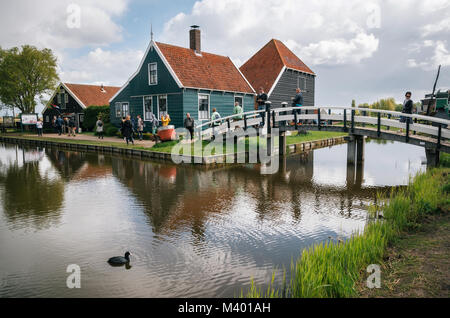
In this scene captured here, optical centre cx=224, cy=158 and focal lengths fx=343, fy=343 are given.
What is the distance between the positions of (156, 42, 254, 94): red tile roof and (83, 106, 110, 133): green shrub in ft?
35.4

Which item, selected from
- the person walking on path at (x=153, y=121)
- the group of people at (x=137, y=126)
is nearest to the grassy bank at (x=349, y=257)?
the group of people at (x=137, y=126)

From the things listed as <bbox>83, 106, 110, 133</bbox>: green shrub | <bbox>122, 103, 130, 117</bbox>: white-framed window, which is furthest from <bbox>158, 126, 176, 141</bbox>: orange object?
<bbox>83, 106, 110, 133</bbox>: green shrub

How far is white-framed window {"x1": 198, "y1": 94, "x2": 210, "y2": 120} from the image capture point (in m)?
24.0

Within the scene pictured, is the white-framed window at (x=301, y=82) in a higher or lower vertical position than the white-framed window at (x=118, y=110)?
higher

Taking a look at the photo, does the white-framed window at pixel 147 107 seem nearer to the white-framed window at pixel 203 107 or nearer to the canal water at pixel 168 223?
the white-framed window at pixel 203 107

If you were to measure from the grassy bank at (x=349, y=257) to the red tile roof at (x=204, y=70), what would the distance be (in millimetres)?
17671

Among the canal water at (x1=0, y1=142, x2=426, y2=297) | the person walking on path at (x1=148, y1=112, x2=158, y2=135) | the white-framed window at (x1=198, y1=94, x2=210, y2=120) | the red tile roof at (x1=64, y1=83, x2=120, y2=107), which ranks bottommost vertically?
the canal water at (x1=0, y1=142, x2=426, y2=297)

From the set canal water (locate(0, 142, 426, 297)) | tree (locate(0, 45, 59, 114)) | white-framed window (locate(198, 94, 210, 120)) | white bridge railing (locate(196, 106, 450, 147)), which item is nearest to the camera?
canal water (locate(0, 142, 426, 297))

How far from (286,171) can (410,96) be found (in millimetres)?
5789

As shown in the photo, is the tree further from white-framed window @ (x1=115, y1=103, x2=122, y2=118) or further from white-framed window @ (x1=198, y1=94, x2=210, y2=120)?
white-framed window @ (x1=198, y1=94, x2=210, y2=120)

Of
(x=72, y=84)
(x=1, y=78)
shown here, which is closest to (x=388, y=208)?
(x=72, y=84)

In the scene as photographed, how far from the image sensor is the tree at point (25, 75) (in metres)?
46.1

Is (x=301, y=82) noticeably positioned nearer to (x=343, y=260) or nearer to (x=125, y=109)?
(x=125, y=109)
